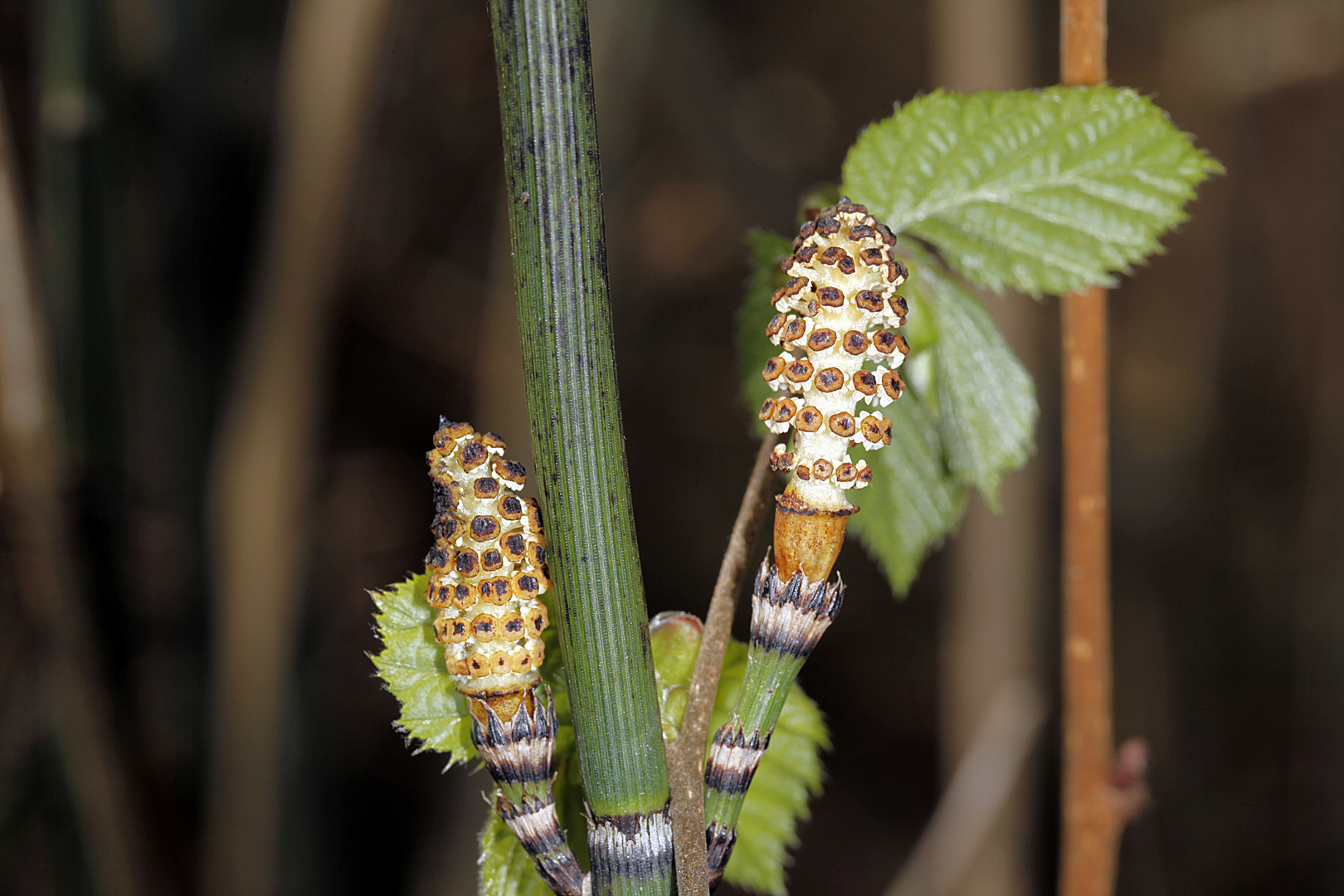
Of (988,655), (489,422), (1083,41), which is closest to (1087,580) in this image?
(1083,41)

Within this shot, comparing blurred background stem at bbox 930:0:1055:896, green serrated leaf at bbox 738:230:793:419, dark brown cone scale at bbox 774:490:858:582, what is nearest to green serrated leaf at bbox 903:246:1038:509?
green serrated leaf at bbox 738:230:793:419

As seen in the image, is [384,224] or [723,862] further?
[384,224]

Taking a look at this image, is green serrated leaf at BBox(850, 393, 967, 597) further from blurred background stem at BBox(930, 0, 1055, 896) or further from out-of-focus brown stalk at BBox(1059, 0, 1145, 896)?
blurred background stem at BBox(930, 0, 1055, 896)

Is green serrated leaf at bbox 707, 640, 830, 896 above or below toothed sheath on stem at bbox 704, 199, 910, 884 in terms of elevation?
below

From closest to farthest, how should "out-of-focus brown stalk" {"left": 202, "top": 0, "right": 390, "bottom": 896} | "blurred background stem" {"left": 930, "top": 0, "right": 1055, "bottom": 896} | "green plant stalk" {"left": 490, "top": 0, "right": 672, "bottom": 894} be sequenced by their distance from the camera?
"green plant stalk" {"left": 490, "top": 0, "right": 672, "bottom": 894}
"out-of-focus brown stalk" {"left": 202, "top": 0, "right": 390, "bottom": 896}
"blurred background stem" {"left": 930, "top": 0, "right": 1055, "bottom": 896}

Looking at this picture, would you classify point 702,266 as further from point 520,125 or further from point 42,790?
point 520,125

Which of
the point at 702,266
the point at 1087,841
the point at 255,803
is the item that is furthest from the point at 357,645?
the point at 1087,841

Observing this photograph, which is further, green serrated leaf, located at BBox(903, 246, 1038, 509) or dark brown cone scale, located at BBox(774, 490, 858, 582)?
green serrated leaf, located at BBox(903, 246, 1038, 509)

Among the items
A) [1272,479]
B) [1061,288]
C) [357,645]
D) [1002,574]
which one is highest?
[1061,288]
